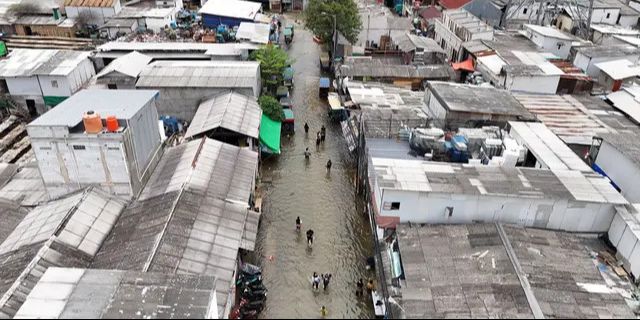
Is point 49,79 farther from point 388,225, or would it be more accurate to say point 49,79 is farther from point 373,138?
point 388,225

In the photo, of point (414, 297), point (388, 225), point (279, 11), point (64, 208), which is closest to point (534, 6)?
point (279, 11)

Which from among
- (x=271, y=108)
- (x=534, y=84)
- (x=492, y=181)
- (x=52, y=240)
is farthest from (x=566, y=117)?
(x=52, y=240)

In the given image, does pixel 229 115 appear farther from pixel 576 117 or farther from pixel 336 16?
pixel 576 117

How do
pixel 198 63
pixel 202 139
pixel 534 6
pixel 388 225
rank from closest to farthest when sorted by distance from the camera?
pixel 388 225 < pixel 202 139 < pixel 198 63 < pixel 534 6

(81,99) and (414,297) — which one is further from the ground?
Answer: (81,99)

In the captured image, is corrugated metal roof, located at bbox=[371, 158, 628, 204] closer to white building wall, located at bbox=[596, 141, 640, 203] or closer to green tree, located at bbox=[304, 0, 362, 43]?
white building wall, located at bbox=[596, 141, 640, 203]

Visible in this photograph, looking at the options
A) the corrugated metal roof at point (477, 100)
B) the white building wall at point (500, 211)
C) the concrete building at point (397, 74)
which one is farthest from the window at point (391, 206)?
the concrete building at point (397, 74)
